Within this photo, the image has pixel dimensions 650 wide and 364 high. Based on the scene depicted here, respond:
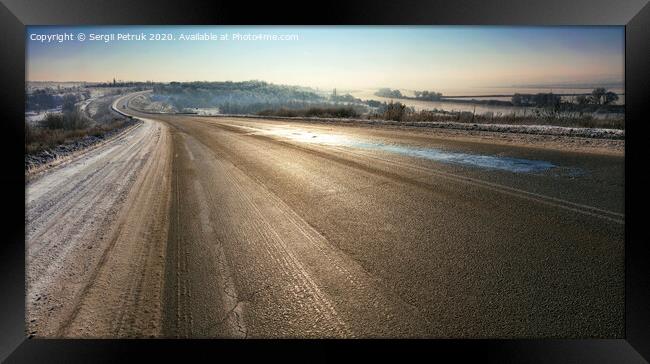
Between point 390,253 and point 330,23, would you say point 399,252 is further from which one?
point 330,23

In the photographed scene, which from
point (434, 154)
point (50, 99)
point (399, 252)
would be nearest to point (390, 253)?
point (399, 252)

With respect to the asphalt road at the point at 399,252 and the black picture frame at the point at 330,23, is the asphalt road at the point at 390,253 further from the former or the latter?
the black picture frame at the point at 330,23

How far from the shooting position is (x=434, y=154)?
18.6 feet

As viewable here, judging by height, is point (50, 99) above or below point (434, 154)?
above

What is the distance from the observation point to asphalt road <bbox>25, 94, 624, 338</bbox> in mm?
2070

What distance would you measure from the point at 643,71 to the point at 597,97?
755 millimetres

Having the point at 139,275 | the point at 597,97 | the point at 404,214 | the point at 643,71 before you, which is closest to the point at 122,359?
the point at 139,275

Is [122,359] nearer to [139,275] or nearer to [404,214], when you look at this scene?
[139,275]

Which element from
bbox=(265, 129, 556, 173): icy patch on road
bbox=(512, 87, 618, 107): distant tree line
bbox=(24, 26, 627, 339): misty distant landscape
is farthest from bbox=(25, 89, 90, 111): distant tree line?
bbox=(512, 87, 618, 107): distant tree line

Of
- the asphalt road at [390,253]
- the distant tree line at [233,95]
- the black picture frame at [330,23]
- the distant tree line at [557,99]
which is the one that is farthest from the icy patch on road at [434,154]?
the distant tree line at [233,95]

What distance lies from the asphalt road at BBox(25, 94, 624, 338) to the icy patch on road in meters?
0.06

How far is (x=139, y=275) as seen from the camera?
92.6 inches

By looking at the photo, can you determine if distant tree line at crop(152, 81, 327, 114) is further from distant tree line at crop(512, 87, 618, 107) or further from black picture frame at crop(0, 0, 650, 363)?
distant tree line at crop(512, 87, 618, 107)

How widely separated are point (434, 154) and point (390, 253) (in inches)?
136
